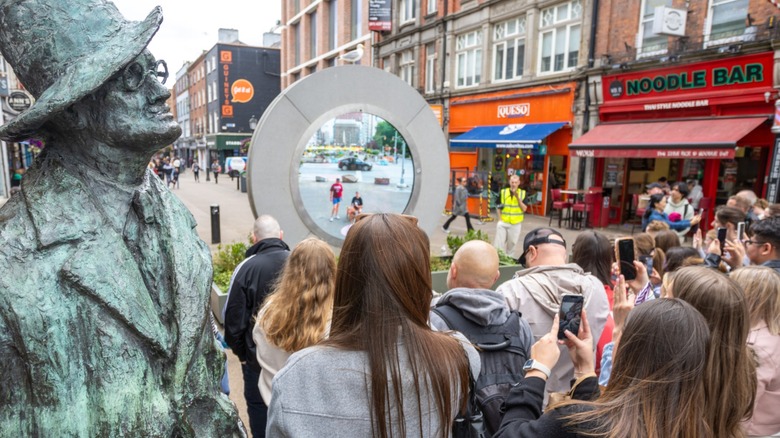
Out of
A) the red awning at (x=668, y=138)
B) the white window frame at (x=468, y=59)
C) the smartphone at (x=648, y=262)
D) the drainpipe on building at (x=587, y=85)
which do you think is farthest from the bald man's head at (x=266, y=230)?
the white window frame at (x=468, y=59)

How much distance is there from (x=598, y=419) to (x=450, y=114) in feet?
62.9

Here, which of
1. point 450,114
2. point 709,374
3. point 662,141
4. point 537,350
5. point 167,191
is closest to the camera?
point 167,191

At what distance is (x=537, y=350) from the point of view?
1.96 m

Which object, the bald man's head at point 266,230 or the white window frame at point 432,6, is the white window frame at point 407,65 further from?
the bald man's head at point 266,230

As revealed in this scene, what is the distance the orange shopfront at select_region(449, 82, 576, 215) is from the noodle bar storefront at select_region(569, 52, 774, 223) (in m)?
1.48

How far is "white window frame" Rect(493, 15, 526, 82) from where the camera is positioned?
16562 millimetres

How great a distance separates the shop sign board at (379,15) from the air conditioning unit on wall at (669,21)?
11.9 m

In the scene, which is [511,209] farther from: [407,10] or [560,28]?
[407,10]

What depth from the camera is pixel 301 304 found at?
2.49 m

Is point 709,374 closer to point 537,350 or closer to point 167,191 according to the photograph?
point 537,350

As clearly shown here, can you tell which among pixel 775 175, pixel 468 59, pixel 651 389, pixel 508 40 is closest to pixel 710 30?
pixel 775 175

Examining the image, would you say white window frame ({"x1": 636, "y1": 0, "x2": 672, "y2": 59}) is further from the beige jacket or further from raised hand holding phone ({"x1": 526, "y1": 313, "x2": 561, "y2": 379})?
raised hand holding phone ({"x1": 526, "y1": 313, "x2": 561, "y2": 379})

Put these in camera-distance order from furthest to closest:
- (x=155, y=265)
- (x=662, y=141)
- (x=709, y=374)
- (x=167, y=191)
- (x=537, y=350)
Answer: (x=662, y=141) → (x=537, y=350) → (x=709, y=374) → (x=167, y=191) → (x=155, y=265)

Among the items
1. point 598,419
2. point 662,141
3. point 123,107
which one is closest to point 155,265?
point 123,107
